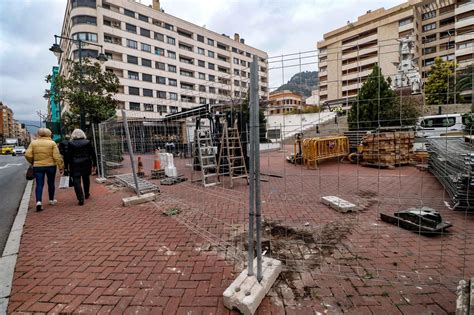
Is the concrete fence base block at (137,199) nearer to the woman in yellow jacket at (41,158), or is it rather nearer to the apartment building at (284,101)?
the woman in yellow jacket at (41,158)

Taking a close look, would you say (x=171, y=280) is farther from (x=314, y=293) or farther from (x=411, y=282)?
(x=411, y=282)

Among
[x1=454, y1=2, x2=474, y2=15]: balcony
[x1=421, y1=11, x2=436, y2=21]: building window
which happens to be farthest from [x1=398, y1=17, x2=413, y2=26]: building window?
[x1=421, y1=11, x2=436, y2=21]: building window

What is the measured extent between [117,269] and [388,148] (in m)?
10.7

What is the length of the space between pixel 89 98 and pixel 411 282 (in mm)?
11915

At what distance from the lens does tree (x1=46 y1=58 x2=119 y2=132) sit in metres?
10.1

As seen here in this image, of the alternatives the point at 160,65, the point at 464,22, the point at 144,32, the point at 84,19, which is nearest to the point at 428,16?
the point at 464,22

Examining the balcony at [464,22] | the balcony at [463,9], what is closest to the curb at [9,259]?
the balcony at [464,22]

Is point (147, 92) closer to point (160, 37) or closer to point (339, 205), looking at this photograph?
point (160, 37)

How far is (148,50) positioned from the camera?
124ft

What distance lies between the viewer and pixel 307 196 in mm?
5633

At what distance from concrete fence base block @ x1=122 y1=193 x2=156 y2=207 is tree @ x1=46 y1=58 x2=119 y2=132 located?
277 inches

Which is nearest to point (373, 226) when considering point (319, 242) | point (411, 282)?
point (319, 242)

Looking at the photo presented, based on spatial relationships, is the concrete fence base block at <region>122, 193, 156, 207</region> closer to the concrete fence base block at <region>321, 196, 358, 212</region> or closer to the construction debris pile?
the concrete fence base block at <region>321, 196, 358, 212</region>

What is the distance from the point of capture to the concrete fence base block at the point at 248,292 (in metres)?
1.89
